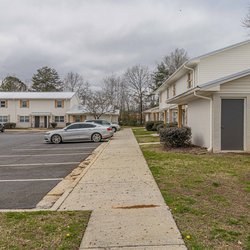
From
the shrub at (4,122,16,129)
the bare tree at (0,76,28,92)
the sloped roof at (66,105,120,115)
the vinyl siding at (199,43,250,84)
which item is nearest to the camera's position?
the vinyl siding at (199,43,250,84)

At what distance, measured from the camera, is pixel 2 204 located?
650 centimetres

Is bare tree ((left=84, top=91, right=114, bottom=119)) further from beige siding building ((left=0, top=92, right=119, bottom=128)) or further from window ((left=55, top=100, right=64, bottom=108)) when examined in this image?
window ((left=55, top=100, right=64, bottom=108))

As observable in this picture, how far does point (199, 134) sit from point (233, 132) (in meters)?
2.63

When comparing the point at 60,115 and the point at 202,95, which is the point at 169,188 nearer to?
the point at 202,95

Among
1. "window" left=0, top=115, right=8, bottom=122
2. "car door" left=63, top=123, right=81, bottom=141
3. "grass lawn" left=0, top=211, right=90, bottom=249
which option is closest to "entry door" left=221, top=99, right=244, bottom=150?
"grass lawn" left=0, top=211, right=90, bottom=249

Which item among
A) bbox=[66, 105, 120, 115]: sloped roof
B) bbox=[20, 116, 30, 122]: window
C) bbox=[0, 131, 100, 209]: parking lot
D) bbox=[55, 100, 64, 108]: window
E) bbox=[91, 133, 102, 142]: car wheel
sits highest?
bbox=[55, 100, 64, 108]: window

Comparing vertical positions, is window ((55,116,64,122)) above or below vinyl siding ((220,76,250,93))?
below

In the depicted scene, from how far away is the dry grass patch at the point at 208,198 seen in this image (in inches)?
179

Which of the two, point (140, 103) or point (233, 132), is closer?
point (233, 132)

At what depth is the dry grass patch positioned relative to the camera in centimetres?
454

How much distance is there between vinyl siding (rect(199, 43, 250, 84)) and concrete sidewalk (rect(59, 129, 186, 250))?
14069 millimetres

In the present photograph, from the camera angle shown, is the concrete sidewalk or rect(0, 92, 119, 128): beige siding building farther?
rect(0, 92, 119, 128): beige siding building

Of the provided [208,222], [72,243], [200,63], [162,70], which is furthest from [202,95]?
[162,70]

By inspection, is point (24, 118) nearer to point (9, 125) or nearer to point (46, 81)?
point (9, 125)
